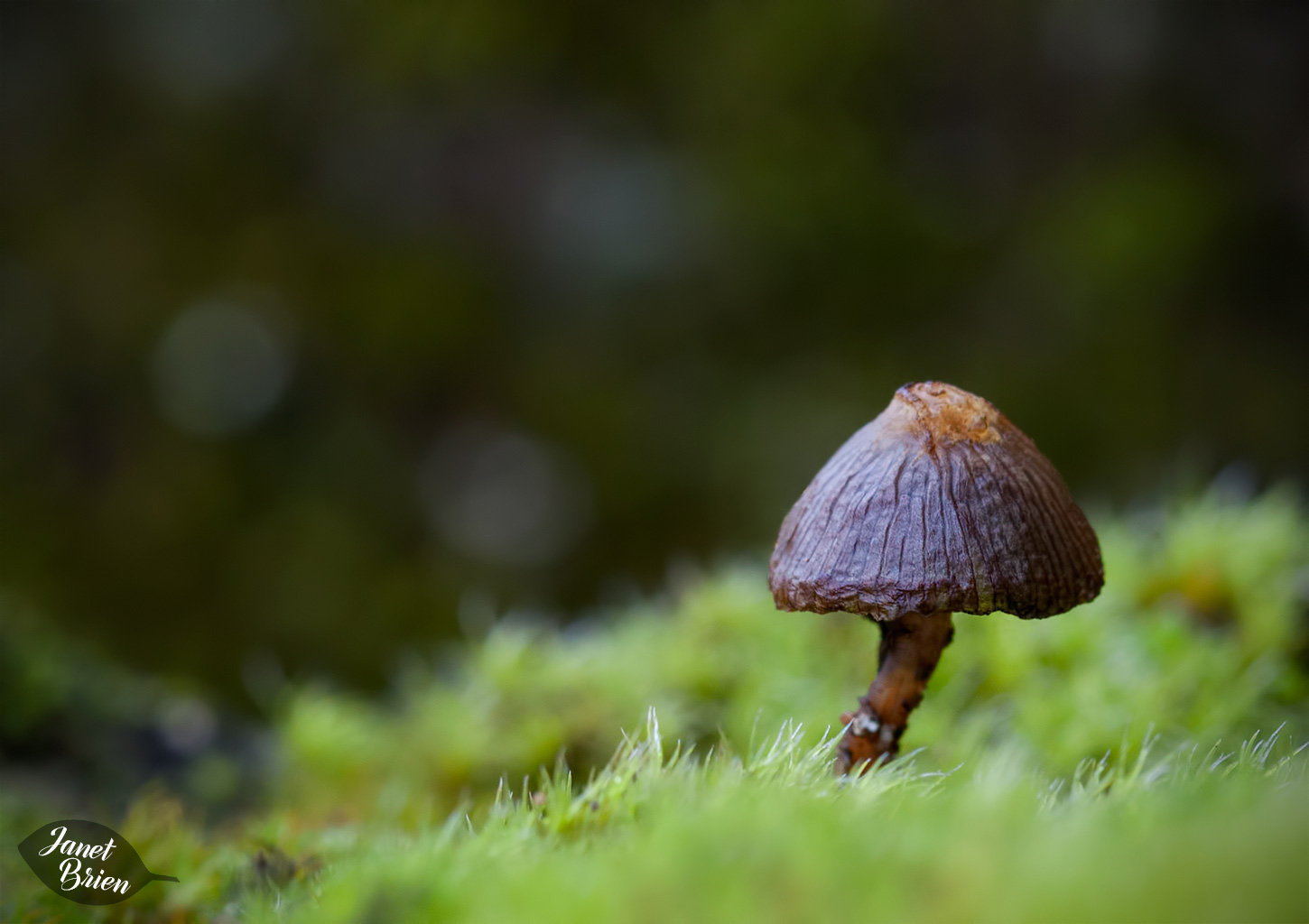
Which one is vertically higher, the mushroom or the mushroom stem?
the mushroom

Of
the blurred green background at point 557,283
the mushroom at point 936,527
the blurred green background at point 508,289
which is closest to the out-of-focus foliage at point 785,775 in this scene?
the mushroom at point 936,527

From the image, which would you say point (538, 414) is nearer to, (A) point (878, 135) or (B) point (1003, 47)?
(A) point (878, 135)

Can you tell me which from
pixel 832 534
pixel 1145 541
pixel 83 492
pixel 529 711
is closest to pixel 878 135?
pixel 1145 541

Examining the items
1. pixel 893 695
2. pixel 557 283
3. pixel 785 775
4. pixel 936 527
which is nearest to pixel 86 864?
pixel 785 775

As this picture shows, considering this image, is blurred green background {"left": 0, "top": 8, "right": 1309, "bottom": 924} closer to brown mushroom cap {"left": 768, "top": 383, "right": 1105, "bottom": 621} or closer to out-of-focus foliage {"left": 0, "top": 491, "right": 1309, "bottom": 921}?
out-of-focus foliage {"left": 0, "top": 491, "right": 1309, "bottom": 921}

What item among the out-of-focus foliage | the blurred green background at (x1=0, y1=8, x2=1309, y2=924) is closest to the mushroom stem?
the out-of-focus foliage

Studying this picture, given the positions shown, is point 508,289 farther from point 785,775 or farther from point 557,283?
point 785,775
